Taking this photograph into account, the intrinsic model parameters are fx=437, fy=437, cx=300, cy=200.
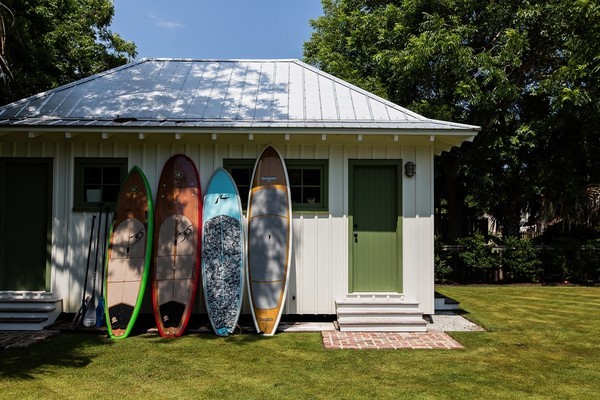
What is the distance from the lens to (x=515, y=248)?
38.3ft

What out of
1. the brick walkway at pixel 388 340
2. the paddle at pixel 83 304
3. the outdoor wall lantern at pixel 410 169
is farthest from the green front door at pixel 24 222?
the outdoor wall lantern at pixel 410 169

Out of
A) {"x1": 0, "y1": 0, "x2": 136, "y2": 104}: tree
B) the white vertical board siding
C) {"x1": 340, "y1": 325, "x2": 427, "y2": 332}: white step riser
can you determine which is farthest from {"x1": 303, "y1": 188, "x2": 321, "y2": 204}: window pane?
{"x1": 0, "y1": 0, "x2": 136, "y2": 104}: tree

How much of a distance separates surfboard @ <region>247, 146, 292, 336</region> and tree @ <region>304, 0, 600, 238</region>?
5.99 m

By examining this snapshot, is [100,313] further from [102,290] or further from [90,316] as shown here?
[102,290]

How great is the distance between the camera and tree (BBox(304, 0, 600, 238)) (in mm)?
10055

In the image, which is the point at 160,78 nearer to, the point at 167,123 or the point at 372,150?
the point at 167,123

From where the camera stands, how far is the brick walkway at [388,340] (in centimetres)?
513

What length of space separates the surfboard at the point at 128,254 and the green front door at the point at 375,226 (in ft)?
9.61

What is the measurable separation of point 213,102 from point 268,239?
2546 millimetres

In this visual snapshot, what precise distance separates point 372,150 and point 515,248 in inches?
286

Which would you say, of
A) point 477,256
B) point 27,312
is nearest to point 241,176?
point 27,312

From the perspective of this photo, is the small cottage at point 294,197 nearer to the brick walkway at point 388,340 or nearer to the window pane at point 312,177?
the window pane at point 312,177

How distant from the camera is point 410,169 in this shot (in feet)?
21.0

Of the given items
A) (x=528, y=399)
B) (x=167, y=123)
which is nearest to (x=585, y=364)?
(x=528, y=399)
